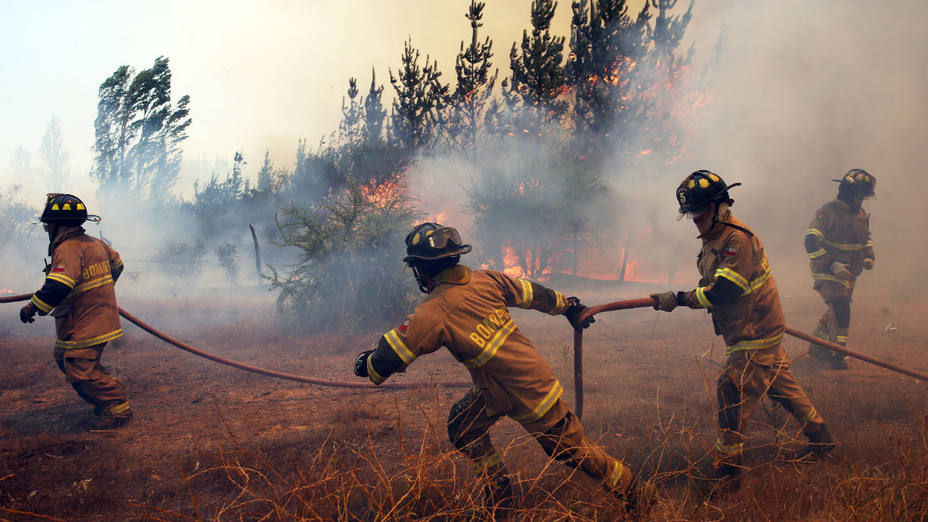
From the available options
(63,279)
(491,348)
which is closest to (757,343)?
(491,348)

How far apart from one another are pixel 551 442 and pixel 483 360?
2.02ft

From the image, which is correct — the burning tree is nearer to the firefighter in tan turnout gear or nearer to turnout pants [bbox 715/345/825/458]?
turnout pants [bbox 715/345/825/458]

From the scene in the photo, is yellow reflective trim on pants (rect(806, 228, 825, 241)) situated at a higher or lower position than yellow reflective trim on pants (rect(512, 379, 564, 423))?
higher

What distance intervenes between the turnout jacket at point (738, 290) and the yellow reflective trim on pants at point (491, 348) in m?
1.46

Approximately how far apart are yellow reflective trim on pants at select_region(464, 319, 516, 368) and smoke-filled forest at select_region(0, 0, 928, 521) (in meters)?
0.46

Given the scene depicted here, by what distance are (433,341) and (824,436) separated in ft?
10.1

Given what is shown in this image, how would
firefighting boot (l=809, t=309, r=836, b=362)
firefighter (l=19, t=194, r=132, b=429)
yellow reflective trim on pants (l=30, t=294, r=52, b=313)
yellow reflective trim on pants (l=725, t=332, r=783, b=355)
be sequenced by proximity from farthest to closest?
firefighting boot (l=809, t=309, r=836, b=362) → firefighter (l=19, t=194, r=132, b=429) → yellow reflective trim on pants (l=30, t=294, r=52, b=313) → yellow reflective trim on pants (l=725, t=332, r=783, b=355)

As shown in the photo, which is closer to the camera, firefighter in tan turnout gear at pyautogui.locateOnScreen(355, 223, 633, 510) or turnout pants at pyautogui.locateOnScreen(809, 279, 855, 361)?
firefighter in tan turnout gear at pyautogui.locateOnScreen(355, 223, 633, 510)

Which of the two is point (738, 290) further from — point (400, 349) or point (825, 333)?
point (825, 333)

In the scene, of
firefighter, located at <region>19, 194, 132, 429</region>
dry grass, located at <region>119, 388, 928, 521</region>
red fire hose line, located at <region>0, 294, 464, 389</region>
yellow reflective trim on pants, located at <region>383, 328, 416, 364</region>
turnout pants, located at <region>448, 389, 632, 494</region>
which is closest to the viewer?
dry grass, located at <region>119, 388, 928, 521</region>

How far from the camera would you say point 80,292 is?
4.40 meters

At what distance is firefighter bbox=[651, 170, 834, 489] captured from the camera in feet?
10.5

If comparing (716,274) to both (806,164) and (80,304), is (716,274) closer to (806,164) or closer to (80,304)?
(80,304)

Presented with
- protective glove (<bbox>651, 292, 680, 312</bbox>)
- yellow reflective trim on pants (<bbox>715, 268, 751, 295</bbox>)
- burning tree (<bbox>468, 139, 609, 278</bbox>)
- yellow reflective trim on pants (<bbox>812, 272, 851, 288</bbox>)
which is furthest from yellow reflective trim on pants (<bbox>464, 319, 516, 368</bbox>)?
burning tree (<bbox>468, 139, 609, 278</bbox>)
